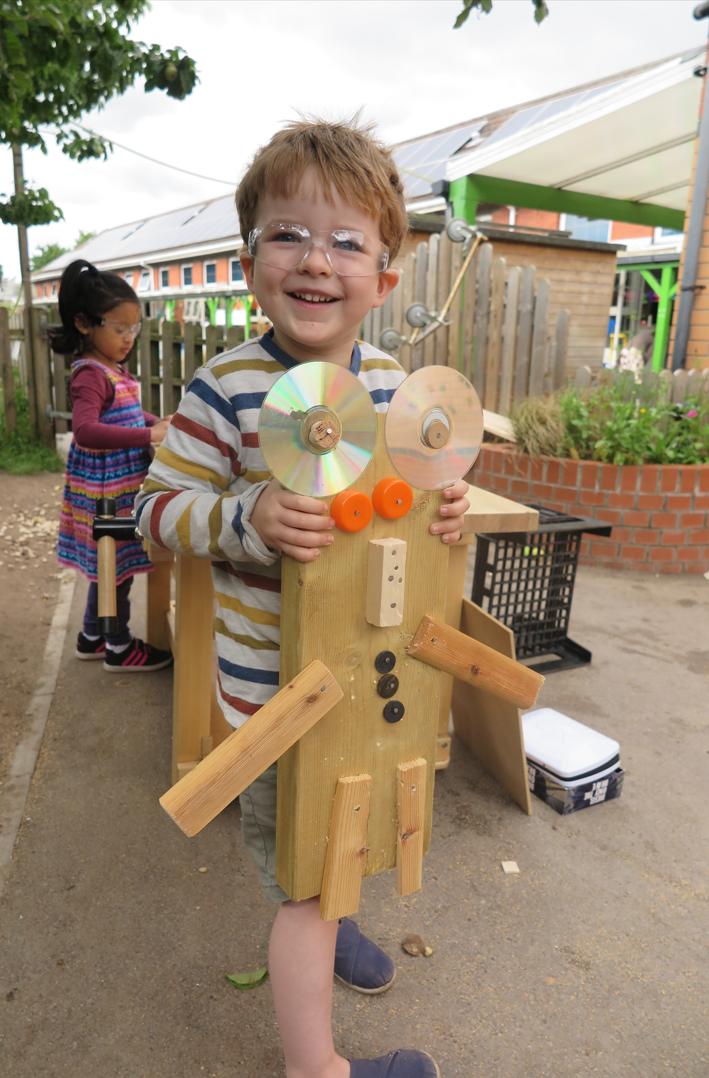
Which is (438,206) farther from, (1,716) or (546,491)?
(1,716)

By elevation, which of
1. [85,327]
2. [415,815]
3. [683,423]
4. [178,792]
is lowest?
[415,815]

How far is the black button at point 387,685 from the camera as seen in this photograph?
3.55 feet

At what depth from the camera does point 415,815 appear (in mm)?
1159

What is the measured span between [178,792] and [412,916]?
3.45 feet

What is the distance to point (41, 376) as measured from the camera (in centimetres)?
728

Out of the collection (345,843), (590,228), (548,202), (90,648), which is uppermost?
(590,228)

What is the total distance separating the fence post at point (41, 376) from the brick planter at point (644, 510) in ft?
17.5

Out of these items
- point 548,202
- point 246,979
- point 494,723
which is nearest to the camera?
point 246,979

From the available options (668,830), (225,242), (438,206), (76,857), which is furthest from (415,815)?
(225,242)

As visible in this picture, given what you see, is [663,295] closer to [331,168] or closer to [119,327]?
[119,327]

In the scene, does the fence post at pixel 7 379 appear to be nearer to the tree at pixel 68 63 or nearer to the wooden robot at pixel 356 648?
the tree at pixel 68 63

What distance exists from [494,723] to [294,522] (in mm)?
1524

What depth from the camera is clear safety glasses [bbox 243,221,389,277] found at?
106 centimetres

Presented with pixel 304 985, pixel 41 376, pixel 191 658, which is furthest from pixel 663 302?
pixel 304 985
